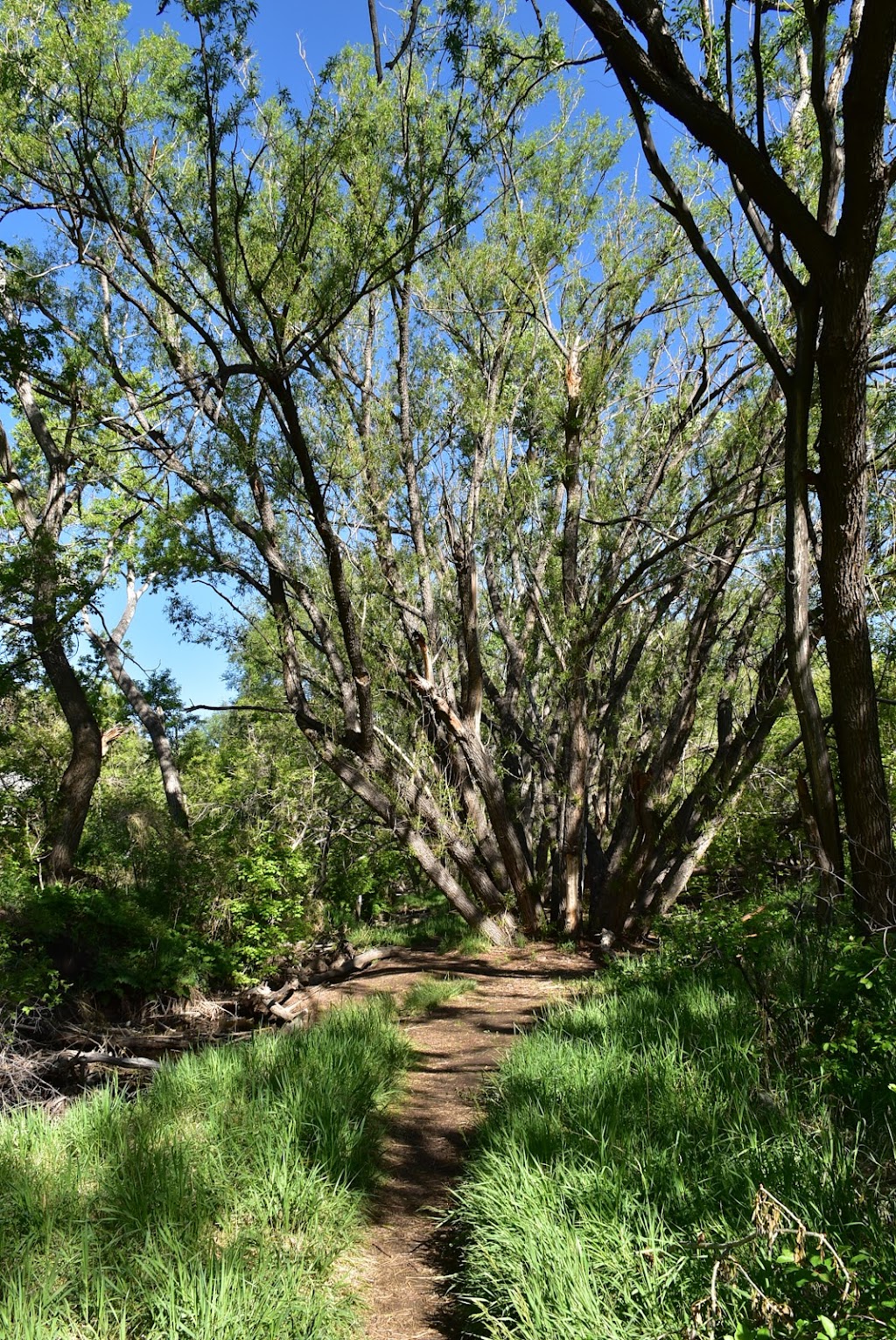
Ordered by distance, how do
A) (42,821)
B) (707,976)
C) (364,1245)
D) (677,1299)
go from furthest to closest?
(42,821)
(707,976)
(364,1245)
(677,1299)

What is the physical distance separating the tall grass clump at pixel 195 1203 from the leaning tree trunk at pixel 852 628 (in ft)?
8.97

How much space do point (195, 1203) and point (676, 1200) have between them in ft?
5.26

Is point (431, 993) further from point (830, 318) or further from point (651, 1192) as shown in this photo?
point (830, 318)

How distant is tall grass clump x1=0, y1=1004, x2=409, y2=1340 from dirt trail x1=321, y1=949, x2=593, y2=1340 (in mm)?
172

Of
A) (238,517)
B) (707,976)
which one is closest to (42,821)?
(238,517)

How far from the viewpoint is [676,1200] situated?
2510 millimetres

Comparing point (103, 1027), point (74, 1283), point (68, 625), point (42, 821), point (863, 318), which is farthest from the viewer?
point (42, 821)

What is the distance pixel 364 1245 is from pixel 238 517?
6623 mm

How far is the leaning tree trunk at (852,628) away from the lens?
12.9ft

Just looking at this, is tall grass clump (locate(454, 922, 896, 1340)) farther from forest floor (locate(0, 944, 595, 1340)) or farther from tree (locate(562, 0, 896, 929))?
tree (locate(562, 0, 896, 929))

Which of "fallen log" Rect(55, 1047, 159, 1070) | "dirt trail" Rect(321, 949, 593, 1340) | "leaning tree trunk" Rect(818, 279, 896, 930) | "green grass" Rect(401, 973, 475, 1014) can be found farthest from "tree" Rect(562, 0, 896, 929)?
"fallen log" Rect(55, 1047, 159, 1070)

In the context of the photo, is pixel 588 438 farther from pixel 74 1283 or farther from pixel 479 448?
pixel 74 1283

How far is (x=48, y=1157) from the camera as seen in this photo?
3.22 meters

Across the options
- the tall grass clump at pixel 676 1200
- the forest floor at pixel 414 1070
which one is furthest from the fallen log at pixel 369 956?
the tall grass clump at pixel 676 1200
